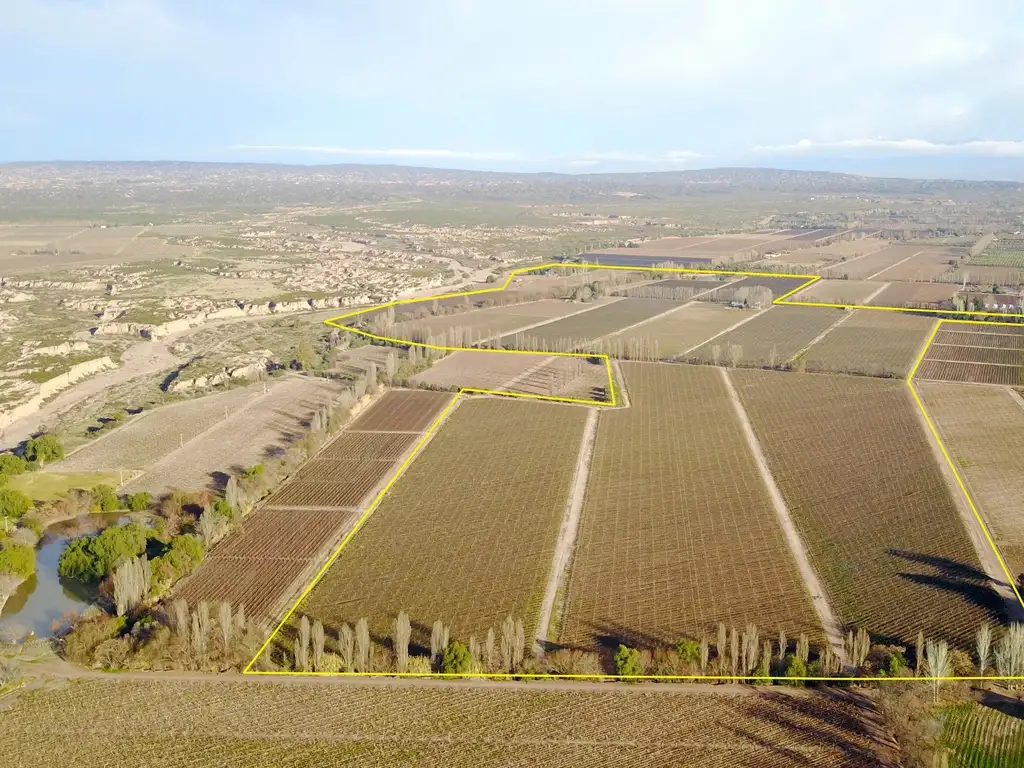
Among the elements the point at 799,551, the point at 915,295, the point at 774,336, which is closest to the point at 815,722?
the point at 799,551

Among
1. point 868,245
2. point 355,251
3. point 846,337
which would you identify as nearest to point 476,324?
point 846,337

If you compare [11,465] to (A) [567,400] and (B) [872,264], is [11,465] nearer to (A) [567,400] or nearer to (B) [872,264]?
(A) [567,400]

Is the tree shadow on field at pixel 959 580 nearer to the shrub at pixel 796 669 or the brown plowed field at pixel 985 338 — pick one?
the shrub at pixel 796 669

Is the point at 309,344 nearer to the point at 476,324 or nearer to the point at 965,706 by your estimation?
the point at 476,324

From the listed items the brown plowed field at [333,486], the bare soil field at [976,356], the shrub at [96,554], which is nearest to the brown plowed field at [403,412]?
the brown plowed field at [333,486]

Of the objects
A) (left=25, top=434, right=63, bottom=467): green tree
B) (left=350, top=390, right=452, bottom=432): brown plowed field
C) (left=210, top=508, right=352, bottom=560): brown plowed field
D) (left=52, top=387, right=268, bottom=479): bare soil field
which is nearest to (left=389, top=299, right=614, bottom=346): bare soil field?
(left=350, top=390, right=452, bottom=432): brown plowed field

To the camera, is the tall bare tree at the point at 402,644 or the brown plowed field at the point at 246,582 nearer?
the tall bare tree at the point at 402,644

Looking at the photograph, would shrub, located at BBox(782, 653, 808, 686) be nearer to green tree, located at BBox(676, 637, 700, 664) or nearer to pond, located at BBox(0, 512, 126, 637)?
green tree, located at BBox(676, 637, 700, 664)
